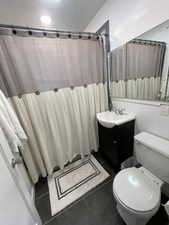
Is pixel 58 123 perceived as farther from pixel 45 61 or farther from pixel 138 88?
pixel 138 88

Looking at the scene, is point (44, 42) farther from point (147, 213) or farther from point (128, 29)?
point (147, 213)

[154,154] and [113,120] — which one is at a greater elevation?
[113,120]

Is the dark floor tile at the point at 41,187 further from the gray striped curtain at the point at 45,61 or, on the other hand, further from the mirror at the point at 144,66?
the mirror at the point at 144,66


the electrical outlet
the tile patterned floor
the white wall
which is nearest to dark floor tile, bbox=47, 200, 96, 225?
the tile patterned floor

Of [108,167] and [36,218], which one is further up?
[36,218]

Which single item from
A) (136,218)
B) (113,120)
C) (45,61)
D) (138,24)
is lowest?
(136,218)

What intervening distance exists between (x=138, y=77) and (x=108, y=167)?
148 centimetres

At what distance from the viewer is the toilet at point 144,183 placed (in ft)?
2.67

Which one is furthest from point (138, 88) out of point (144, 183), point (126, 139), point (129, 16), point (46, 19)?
point (46, 19)

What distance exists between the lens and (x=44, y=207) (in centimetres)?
127

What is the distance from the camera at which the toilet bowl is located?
2.62 ft

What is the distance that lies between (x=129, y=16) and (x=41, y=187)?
265 centimetres

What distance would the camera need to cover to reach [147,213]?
77 cm

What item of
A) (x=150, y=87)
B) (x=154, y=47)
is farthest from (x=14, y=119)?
(x=154, y=47)
